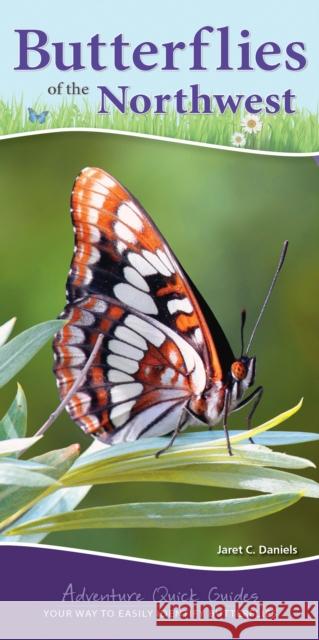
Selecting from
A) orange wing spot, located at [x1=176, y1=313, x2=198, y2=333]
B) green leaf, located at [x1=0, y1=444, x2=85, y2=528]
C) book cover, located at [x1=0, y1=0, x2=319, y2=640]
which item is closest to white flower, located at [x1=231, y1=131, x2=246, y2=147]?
book cover, located at [x1=0, y1=0, x2=319, y2=640]

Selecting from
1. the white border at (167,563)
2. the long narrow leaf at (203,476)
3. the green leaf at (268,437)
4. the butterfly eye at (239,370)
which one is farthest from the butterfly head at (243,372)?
the white border at (167,563)

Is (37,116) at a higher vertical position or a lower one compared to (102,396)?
higher

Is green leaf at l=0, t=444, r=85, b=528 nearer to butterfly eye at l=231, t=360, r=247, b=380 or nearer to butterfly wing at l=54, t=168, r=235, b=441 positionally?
butterfly wing at l=54, t=168, r=235, b=441

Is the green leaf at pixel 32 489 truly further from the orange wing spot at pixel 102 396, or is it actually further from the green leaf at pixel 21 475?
the orange wing spot at pixel 102 396

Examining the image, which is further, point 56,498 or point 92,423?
point 92,423

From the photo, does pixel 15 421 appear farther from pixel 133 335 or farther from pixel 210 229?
pixel 210 229

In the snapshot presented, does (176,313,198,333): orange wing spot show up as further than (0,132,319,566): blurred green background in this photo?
No

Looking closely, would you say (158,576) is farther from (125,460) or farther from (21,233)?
(21,233)

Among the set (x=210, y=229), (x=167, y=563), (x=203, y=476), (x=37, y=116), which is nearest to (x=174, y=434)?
(x=203, y=476)
